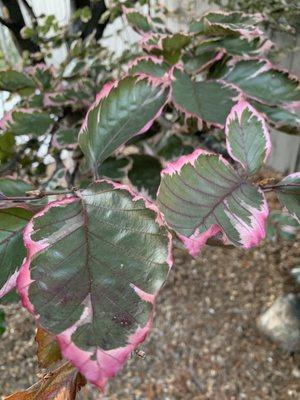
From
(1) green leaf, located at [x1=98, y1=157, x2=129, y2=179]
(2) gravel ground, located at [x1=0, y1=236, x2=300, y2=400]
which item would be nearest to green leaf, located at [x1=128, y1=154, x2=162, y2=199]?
(1) green leaf, located at [x1=98, y1=157, x2=129, y2=179]

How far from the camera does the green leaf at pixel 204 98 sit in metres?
0.74

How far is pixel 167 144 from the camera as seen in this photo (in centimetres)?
111

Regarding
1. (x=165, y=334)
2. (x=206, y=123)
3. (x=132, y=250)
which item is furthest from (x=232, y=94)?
(x=165, y=334)

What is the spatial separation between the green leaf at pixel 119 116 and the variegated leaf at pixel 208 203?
0.12 m

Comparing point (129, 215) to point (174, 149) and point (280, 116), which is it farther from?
point (174, 149)

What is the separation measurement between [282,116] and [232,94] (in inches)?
5.5

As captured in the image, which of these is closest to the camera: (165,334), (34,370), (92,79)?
(92,79)

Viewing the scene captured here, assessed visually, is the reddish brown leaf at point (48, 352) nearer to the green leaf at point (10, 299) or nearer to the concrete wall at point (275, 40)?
the green leaf at point (10, 299)

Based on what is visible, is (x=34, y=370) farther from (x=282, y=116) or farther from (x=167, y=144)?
(x=282, y=116)

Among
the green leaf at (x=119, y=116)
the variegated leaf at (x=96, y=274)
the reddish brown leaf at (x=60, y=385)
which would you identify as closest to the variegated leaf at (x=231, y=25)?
the green leaf at (x=119, y=116)

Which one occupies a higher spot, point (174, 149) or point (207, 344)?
point (174, 149)

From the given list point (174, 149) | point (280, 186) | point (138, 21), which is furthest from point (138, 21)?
point (280, 186)

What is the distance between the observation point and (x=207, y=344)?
149 centimetres

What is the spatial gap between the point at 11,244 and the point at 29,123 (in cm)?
55
